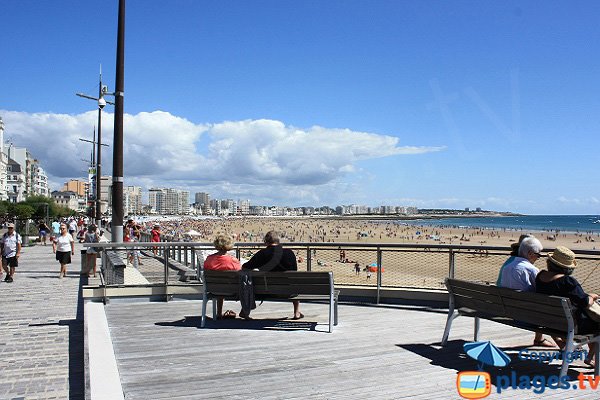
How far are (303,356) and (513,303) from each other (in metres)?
2.24

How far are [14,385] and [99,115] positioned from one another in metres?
27.5

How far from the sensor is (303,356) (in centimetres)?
587

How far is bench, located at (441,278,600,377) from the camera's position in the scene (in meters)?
5.07

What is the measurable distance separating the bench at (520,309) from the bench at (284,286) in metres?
1.65

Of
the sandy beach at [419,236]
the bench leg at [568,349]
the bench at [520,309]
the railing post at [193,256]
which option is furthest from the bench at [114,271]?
the sandy beach at [419,236]

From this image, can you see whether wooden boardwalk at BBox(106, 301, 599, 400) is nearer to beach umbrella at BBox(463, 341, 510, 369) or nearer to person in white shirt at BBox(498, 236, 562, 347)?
beach umbrella at BBox(463, 341, 510, 369)

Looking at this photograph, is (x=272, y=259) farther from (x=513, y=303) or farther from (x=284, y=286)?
(x=513, y=303)

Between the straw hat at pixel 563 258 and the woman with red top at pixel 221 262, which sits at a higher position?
the straw hat at pixel 563 258

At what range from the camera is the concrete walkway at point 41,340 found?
248 inches

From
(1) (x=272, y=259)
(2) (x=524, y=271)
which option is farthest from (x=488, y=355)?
(1) (x=272, y=259)

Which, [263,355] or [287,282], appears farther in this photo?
[287,282]

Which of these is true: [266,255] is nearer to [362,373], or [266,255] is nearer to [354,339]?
[354,339]

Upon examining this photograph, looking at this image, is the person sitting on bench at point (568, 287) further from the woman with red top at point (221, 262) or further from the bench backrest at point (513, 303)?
the woman with red top at point (221, 262)

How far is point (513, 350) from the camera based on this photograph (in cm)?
617
